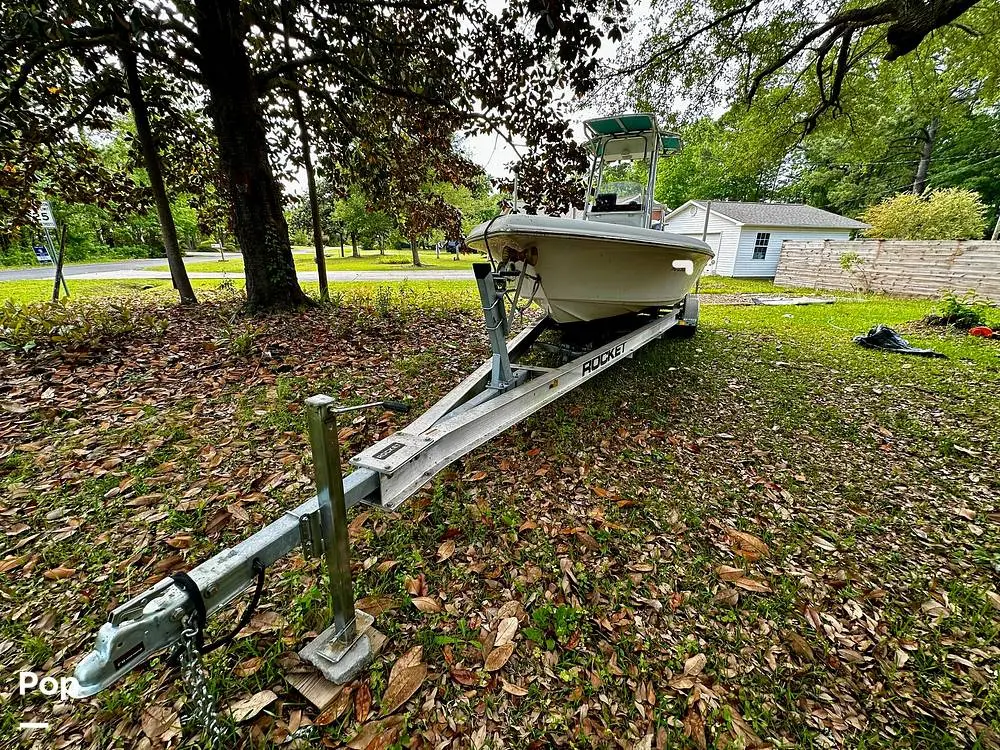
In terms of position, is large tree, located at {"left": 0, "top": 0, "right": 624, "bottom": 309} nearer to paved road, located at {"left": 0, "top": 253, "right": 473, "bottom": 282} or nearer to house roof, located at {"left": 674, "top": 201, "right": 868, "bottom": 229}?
paved road, located at {"left": 0, "top": 253, "right": 473, "bottom": 282}

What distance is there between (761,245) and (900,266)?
9.75m

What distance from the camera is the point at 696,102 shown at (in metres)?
8.23

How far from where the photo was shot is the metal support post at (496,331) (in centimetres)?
269

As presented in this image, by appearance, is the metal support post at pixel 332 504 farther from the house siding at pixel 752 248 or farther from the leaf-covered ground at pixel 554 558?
the house siding at pixel 752 248

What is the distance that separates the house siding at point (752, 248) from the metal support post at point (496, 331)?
22.5m

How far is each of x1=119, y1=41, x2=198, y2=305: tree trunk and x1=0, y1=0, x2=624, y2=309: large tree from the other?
37.0 inches

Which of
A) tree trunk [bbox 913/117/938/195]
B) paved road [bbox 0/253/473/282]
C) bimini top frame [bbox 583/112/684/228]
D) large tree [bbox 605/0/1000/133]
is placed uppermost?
tree trunk [bbox 913/117/938/195]

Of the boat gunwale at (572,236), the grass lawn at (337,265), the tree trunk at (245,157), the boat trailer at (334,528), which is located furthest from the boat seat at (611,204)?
the grass lawn at (337,265)

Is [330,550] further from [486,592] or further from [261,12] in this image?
[261,12]

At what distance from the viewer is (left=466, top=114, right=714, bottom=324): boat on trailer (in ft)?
9.16

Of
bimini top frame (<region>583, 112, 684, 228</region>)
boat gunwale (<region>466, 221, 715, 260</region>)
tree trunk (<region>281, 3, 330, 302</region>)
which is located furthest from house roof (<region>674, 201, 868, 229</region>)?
boat gunwale (<region>466, 221, 715, 260</region>)

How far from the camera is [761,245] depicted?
2081cm

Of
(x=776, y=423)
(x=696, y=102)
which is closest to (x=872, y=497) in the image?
(x=776, y=423)

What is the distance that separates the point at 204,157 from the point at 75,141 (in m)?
1.82
